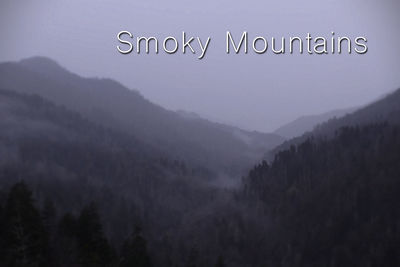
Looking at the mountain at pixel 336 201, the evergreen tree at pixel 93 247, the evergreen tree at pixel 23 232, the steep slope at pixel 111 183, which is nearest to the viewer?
the evergreen tree at pixel 23 232

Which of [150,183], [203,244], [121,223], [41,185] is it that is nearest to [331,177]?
[203,244]

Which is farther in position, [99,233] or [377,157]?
[377,157]

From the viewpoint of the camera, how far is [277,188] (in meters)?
148

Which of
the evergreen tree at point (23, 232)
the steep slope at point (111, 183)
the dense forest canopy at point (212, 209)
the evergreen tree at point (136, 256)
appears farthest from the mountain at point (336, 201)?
the evergreen tree at point (23, 232)

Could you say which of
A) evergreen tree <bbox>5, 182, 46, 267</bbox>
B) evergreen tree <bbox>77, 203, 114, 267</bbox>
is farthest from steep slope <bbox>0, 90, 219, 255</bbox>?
evergreen tree <bbox>5, 182, 46, 267</bbox>

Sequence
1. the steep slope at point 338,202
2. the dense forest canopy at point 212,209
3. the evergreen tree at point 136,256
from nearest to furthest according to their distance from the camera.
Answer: the evergreen tree at point 136,256 → the dense forest canopy at point 212,209 → the steep slope at point 338,202

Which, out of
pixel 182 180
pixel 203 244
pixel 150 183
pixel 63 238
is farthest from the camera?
pixel 182 180

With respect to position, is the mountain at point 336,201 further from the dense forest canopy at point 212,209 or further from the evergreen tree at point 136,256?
the evergreen tree at point 136,256

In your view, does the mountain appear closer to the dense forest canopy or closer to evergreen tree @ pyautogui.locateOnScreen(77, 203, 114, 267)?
the dense forest canopy

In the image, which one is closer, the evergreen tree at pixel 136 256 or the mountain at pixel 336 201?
the evergreen tree at pixel 136 256

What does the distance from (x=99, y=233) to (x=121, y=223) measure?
74.9 metres

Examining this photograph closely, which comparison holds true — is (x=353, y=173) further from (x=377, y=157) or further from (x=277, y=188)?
(x=277, y=188)

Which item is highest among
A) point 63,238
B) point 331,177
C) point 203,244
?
point 331,177

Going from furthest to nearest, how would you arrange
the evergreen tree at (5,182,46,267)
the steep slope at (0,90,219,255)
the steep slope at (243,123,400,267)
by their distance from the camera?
the steep slope at (0,90,219,255) < the steep slope at (243,123,400,267) < the evergreen tree at (5,182,46,267)
